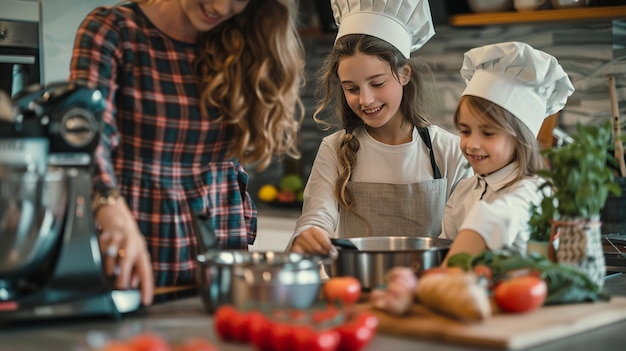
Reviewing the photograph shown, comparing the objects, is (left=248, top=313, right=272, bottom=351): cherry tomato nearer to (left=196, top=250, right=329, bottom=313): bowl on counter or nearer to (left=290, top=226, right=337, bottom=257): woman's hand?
(left=196, top=250, right=329, bottom=313): bowl on counter

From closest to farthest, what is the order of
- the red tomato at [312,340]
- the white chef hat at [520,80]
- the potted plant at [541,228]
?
the red tomato at [312,340], the potted plant at [541,228], the white chef hat at [520,80]

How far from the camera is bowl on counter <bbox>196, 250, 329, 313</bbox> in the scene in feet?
4.55

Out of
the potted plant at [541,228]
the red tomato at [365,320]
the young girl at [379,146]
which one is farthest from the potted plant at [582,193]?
the young girl at [379,146]

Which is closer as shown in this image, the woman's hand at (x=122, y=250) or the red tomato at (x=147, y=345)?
the red tomato at (x=147, y=345)

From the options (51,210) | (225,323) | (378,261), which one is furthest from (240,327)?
(378,261)

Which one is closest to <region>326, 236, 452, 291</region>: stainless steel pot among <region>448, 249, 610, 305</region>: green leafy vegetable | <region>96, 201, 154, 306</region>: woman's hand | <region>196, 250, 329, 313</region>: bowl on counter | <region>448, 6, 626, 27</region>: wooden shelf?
<region>448, 249, 610, 305</region>: green leafy vegetable

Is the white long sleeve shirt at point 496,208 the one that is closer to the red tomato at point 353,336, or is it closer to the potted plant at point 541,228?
the potted plant at point 541,228

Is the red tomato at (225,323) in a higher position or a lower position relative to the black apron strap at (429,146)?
lower

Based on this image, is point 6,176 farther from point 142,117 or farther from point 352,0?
point 352,0

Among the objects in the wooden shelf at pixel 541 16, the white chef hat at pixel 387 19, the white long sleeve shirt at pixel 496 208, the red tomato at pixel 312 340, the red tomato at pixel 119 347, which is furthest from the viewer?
the wooden shelf at pixel 541 16

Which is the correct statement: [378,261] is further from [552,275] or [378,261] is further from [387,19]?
[387,19]

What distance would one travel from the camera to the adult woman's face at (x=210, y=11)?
1768 millimetres

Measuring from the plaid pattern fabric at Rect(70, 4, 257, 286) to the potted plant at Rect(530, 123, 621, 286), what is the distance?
0.68 m

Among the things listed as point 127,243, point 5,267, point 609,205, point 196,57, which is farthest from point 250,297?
point 609,205
